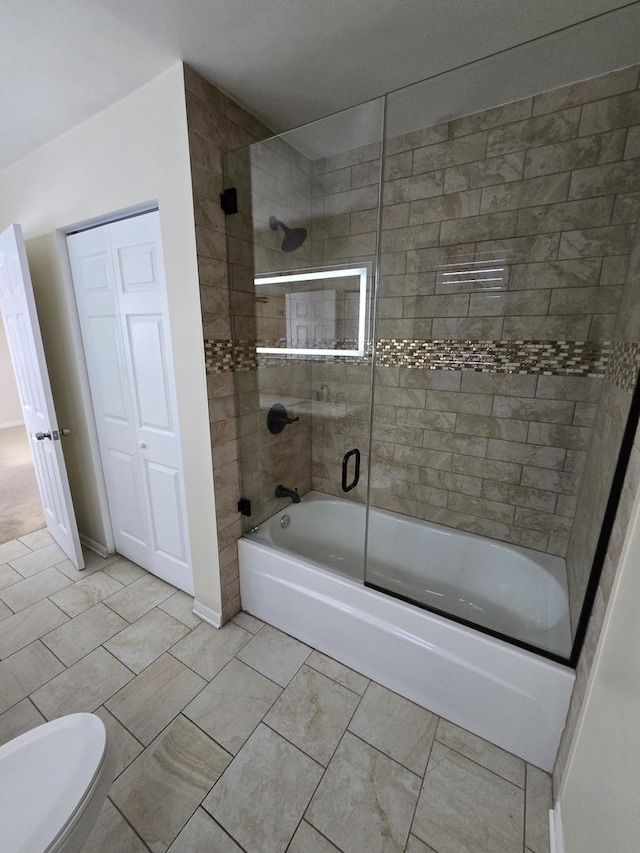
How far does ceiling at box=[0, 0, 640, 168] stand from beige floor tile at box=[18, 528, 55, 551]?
266 centimetres

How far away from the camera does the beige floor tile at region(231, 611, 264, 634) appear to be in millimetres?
1866

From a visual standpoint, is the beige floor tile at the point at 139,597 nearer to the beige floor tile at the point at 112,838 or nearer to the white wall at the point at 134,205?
the white wall at the point at 134,205

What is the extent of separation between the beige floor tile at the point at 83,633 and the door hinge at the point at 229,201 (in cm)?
222

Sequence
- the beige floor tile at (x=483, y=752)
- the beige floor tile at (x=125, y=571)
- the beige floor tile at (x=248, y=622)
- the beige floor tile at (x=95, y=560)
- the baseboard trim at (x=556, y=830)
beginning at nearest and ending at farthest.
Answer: the baseboard trim at (x=556, y=830), the beige floor tile at (x=483, y=752), the beige floor tile at (x=248, y=622), the beige floor tile at (x=125, y=571), the beige floor tile at (x=95, y=560)

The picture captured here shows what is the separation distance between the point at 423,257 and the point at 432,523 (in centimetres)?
158

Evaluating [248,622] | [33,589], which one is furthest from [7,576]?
[248,622]

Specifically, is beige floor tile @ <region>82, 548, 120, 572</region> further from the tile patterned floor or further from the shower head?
the shower head

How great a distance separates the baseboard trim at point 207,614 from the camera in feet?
6.13

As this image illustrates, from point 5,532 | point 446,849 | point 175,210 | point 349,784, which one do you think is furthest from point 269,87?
point 5,532

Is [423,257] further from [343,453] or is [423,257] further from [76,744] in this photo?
[76,744]

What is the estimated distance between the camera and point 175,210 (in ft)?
4.81

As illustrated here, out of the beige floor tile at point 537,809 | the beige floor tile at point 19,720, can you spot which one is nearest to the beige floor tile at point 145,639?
the beige floor tile at point 19,720

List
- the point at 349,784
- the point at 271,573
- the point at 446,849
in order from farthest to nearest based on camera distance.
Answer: the point at 271,573 → the point at 349,784 → the point at 446,849

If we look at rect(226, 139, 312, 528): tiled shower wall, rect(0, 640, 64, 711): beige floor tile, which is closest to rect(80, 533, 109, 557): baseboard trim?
rect(0, 640, 64, 711): beige floor tile
